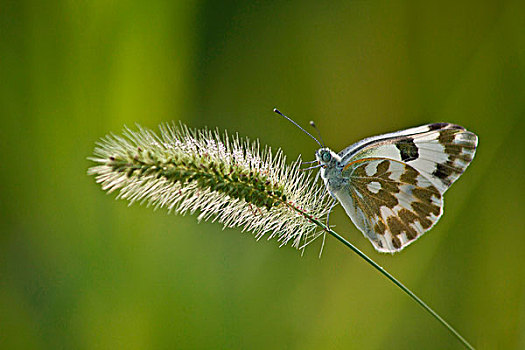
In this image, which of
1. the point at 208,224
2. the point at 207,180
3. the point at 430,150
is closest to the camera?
the point at 207,180

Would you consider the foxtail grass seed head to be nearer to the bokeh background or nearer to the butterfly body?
the butterfly body

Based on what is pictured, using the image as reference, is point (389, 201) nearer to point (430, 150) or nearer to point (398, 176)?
point (398, 176)

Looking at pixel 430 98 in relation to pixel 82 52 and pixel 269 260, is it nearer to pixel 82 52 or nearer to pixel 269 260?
pixel 269 260

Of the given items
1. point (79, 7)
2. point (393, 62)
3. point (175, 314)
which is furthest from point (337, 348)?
point (79, 7)

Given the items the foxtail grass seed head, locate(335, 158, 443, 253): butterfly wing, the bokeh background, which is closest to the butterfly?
locate(335, 158, 443, 253): butterfly wing

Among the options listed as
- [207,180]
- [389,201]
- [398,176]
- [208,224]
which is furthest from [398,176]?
[208,224]
